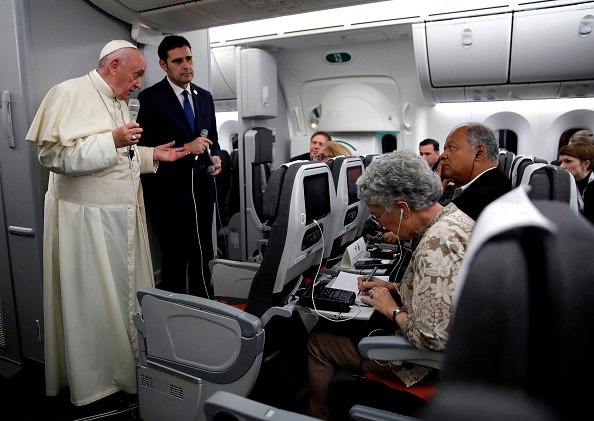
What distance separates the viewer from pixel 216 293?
9.84 ft

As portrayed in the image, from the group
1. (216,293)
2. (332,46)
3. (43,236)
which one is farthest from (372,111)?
(43,236)

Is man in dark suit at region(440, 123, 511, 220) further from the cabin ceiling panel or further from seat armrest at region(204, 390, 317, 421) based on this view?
seat armrest at region(204, 390, 317, 421)

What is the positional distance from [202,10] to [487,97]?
4231 mm

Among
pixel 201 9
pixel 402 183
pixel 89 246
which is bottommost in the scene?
pixel 89 246

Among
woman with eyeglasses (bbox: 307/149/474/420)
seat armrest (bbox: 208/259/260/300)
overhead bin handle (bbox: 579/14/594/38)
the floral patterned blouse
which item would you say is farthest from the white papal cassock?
overhead bin handle (bbox: 579/14/594/38)

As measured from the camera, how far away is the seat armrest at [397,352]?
172cm

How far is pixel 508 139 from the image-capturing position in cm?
656

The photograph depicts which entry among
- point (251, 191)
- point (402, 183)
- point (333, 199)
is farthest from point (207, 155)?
point (251, 191)

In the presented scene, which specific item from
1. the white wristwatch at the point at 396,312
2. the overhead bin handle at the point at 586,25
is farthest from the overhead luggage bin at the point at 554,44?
the white wristwatch at the point at 396,312

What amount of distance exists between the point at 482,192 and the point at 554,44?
326cm

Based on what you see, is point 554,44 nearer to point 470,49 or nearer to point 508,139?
point 470,49

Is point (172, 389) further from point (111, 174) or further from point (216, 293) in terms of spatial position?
point (111, 174)

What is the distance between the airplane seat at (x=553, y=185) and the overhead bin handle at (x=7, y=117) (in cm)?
323

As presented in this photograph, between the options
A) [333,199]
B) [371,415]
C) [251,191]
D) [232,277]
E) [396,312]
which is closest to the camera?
[371,415]
